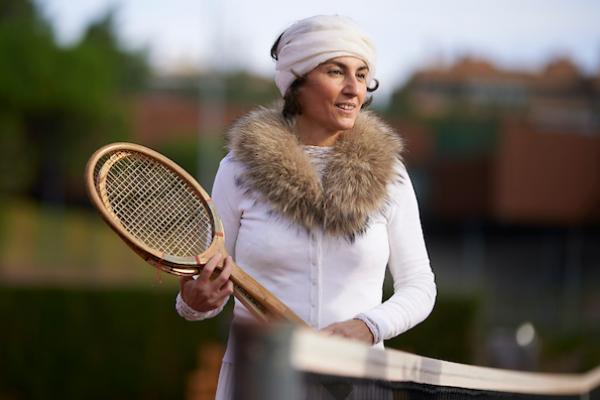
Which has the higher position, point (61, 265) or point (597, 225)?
point (597, 225)

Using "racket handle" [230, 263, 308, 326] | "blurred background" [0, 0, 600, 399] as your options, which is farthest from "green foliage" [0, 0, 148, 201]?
"racket handle" [230, 263, 308, 326]

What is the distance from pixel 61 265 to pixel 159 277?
120 ft

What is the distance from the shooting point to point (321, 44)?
3.73m

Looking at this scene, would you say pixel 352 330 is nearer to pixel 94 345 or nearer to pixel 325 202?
pixel 325 202

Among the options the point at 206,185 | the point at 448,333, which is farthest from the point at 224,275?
the point at 206,185

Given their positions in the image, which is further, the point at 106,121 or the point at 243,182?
the point at 106,121

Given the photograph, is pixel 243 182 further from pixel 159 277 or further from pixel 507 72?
pixel 507 72

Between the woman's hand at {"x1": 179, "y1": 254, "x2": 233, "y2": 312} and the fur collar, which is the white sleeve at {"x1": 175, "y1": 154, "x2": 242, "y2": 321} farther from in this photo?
the woman's hand at {"x1": 179, "y1": 254, "x2": 233, "y2": 312}

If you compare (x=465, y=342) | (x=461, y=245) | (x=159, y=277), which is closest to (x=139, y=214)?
(x=159, y=277)

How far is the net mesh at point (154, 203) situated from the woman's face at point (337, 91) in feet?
1.33

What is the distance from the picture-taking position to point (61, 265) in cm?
3978

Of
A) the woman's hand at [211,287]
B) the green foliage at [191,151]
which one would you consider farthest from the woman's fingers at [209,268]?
the green foliage at [191,151]

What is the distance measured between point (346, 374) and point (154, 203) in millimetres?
1165

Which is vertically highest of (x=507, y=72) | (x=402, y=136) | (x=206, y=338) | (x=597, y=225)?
(x=507, y=72)
